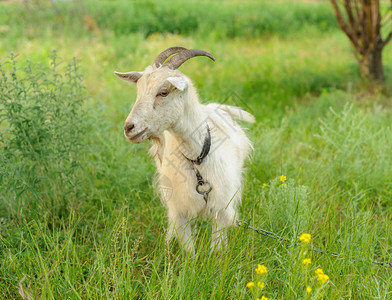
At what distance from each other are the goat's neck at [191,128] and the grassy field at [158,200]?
608 millimetres

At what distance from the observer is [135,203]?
11.6 ft

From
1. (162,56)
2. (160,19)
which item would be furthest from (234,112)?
(160,19)

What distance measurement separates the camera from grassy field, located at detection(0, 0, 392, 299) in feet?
7.60

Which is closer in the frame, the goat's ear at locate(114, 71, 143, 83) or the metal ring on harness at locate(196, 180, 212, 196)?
the goat's ear at locate(114, 71, 143, 83)

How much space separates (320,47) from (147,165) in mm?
7968

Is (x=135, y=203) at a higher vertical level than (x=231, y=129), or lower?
lower

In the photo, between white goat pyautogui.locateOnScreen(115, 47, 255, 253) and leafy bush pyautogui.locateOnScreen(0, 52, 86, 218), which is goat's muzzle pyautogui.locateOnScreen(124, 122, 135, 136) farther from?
leafy bush pyautogui.locateOnScreen(0, 52, 86, 218)

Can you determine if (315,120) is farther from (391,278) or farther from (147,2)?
(147,2)

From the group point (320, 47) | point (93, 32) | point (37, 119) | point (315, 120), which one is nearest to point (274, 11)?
point (320, 47)

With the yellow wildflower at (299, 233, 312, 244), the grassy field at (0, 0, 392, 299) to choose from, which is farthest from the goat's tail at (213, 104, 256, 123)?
the yellow wildflower at (299, 233, 312, 244)

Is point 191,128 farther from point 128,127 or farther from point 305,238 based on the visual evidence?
point 305,238

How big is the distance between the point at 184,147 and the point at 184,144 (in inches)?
0.9

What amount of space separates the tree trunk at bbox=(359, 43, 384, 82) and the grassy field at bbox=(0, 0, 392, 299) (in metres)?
0.23

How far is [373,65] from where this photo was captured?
23.3 ft
